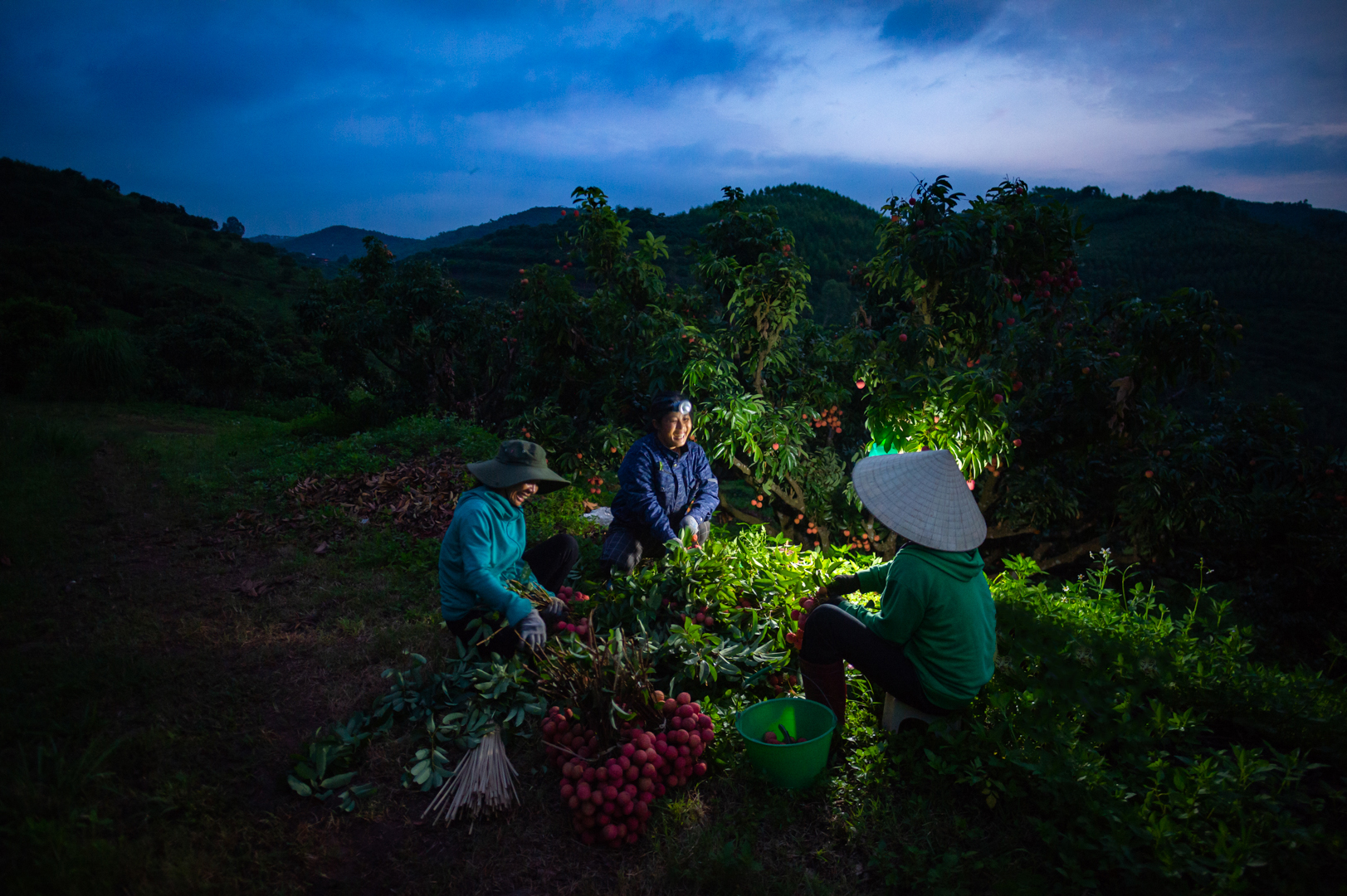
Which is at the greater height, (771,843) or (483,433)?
(483,433)

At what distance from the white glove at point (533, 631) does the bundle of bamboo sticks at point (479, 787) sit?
0.43 metres

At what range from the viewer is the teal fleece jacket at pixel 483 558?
117 inches

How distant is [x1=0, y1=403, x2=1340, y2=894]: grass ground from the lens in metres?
2.05

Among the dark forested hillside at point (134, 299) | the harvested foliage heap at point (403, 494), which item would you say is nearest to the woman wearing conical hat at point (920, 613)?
the harvested foliage heap at point (403, 494)

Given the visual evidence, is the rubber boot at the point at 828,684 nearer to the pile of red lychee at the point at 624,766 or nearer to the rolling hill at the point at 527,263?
A: the pile of red lychee at the point at 624,766

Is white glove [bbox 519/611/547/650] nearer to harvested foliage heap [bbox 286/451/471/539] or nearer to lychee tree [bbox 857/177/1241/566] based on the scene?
lychee tree [bbox 857/177/1241/566]

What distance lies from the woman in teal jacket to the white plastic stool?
1531 millimetres

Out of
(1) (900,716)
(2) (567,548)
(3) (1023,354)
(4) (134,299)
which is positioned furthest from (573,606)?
(4) (134,299)

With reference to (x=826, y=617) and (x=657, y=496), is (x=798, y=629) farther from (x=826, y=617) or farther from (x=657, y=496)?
(x=657, y=496)

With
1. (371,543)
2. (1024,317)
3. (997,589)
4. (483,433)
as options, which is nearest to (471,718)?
(997,589)

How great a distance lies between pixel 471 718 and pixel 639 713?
82 centimetres

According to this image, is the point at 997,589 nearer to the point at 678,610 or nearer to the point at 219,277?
the point at 678,610

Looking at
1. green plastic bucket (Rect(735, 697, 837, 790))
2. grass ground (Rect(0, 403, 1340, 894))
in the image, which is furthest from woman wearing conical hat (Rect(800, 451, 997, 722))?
grass ground (Rect(0, 403, 1340, 894))

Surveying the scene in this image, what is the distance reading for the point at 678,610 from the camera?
3.43 m
